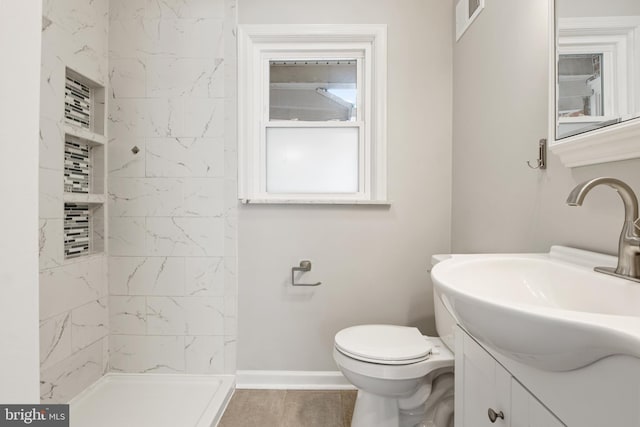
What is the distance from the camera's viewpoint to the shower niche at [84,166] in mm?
1636

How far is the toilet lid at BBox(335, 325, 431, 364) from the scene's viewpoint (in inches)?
47.8

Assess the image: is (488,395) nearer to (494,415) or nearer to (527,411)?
(494,415)

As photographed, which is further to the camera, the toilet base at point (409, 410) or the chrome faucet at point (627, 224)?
the toilet base at point (409, 410)

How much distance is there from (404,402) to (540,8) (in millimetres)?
1545

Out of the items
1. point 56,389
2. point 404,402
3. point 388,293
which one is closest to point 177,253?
point 56,389

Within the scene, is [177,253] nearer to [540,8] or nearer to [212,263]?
[212,263]

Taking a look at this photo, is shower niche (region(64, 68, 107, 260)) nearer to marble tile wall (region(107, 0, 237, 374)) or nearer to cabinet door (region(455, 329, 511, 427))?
marble tile wall (region(107, 0, 237, 374))

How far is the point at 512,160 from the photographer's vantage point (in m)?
1.21

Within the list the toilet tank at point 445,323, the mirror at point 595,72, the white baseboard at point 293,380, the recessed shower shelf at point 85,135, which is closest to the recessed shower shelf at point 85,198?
the recessed shower shelf at point 85,135

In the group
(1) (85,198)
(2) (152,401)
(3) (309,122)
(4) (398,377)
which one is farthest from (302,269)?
(1) (85,198)

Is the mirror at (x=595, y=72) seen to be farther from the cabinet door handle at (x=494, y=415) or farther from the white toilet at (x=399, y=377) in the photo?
the white toilet at (x=399, y=377)

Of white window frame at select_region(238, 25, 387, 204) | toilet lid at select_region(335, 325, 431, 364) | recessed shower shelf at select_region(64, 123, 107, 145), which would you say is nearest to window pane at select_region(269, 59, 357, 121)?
white window frame at select_region(238, 25, 387, 204)

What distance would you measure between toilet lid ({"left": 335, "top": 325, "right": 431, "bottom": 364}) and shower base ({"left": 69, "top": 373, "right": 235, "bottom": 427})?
0.78 m

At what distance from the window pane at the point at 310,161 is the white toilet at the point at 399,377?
901 mm
